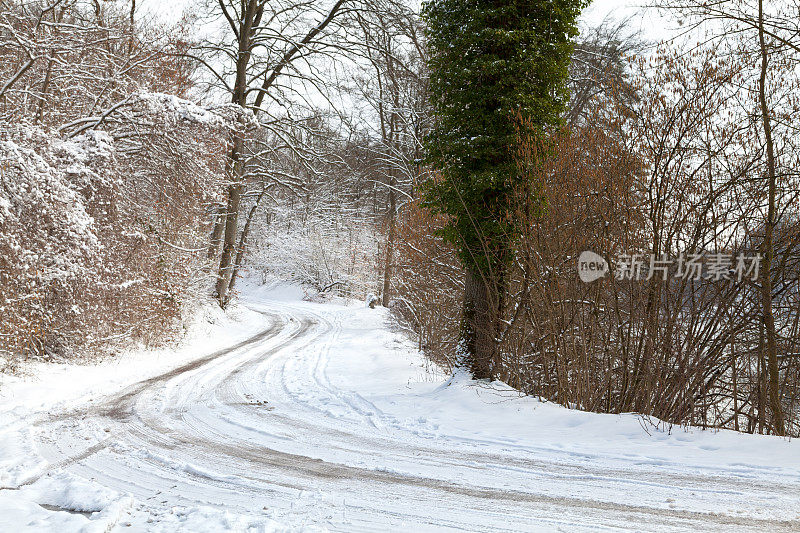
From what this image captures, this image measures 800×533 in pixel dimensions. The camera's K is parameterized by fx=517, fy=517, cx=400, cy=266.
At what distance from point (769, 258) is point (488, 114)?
4.42m

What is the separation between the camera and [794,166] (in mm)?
6832

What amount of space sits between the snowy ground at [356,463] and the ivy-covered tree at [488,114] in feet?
5.54

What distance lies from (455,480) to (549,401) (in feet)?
10.8

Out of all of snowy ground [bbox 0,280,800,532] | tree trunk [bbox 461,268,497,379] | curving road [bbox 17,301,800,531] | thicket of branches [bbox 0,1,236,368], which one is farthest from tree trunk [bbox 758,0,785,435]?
thicket of branches [bbox 0,1,236,368]

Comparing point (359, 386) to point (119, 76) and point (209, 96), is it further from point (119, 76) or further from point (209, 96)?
point (209, 96)

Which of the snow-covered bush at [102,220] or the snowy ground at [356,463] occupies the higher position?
the snow-covered bush at [102,220]

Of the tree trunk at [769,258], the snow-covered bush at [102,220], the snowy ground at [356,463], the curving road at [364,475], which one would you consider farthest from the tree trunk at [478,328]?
the snow-covered bush at [102,220]

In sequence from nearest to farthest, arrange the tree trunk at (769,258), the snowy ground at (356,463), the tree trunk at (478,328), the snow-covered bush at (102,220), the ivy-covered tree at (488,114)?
the snowy ground at (356,463) → the tree trunk at (769,258) → the snow-covered bush at (102,220) → the ivy-covered tree at (488,114) → the tree trunk at (478,328)

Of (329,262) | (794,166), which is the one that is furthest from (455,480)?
(329,262)

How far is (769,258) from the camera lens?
6988mm

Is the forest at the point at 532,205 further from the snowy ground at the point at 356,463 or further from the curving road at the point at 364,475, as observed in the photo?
the curving road at the point at 364,475

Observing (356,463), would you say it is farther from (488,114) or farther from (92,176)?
(92,176)

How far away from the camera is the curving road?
383cm

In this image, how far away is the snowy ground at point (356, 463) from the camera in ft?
12.5
